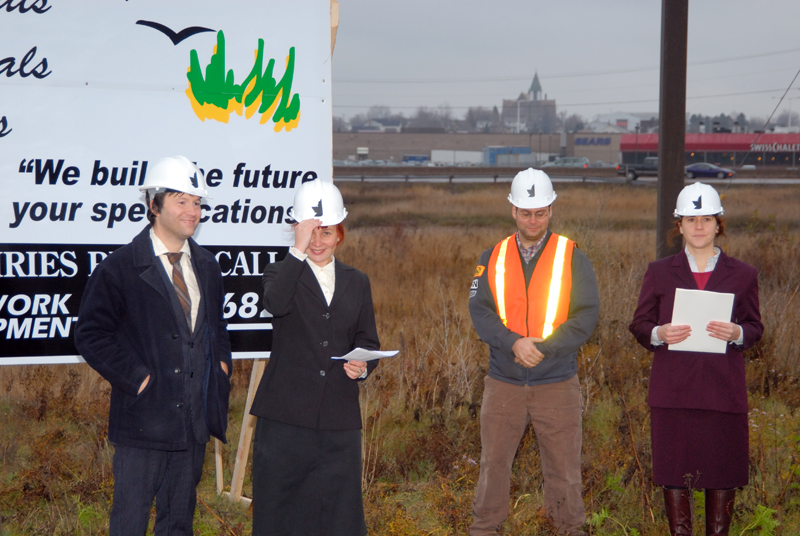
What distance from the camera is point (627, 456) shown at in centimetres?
491

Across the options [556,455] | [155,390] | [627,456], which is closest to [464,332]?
[627,456]

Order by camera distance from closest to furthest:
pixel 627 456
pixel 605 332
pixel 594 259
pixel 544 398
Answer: pixel 544 398
pixel 627 456
pixel 605 332
pixel 594 259

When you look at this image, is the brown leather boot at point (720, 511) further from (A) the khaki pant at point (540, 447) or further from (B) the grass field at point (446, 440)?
(A) the khaki pant at point (540, 447)

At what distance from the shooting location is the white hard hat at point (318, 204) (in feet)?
10.9

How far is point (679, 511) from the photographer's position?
12.4 ft

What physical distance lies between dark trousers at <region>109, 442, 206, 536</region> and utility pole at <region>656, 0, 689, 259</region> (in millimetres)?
4009

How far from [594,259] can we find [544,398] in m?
4.83

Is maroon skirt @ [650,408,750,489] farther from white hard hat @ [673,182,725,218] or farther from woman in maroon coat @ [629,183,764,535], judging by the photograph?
white hard hat @ [673,182,725,218]

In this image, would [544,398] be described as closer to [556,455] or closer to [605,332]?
[556,455]

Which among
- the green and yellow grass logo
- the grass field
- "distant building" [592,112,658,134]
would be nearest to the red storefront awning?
"distant building" [592,112,658,134]

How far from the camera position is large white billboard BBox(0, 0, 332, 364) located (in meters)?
4.08

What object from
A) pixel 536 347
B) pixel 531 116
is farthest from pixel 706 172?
pixel 531 116

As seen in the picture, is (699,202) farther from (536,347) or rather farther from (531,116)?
(531,116)

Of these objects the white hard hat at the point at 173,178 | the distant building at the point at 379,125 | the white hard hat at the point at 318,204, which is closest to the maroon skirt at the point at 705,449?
the white hard hat at the point at 318,204
